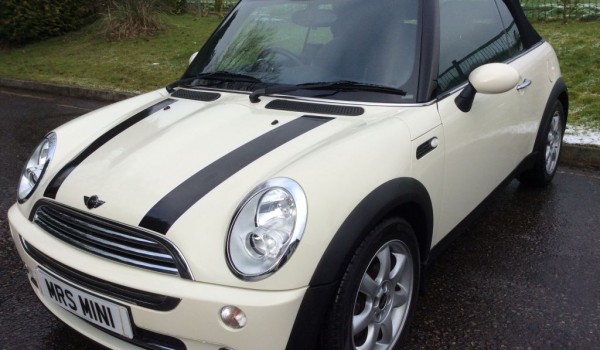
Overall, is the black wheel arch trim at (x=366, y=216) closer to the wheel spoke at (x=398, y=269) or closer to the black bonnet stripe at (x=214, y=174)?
the wheel spoke at (x=398, y=269)

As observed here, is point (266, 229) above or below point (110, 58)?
above

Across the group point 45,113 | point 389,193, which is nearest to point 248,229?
point 389,193

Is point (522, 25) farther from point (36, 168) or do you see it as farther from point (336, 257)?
point (36, 168)

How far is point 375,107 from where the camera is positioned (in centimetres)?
246

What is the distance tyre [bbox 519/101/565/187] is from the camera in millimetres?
3711

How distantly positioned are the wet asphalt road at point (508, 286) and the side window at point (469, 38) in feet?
2.57

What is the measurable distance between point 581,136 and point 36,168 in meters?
4.31

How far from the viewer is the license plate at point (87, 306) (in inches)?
73.4

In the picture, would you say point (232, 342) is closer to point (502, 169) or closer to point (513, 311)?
point (513, 311)

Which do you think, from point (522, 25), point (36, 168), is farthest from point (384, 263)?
point (522, 25)

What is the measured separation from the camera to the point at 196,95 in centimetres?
291

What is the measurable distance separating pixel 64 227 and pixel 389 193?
1.23 metres

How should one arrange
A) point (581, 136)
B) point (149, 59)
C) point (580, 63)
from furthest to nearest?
point (149, 59)
point (580, 63)
point (581, 136)

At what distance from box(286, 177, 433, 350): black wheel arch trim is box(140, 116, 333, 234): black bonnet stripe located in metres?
0.45
